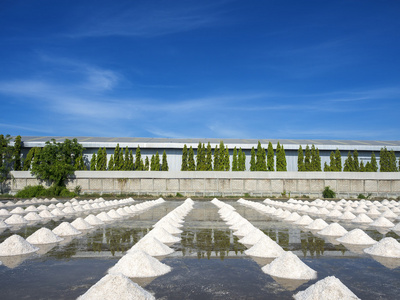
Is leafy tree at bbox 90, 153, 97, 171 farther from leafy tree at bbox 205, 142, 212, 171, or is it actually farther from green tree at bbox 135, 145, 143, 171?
leafy tree at bbox 205, 142, 212, 171

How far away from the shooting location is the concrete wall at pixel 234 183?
106 feet

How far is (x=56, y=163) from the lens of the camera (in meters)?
32.4

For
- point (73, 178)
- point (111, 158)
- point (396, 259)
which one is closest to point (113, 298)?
point (396, 259)

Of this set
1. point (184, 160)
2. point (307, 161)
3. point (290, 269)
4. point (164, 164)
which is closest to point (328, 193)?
point (307, 161)

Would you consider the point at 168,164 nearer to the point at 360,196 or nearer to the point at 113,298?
the point at 360,196

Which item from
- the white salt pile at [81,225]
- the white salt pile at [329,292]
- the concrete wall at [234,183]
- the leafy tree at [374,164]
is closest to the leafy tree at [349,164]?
the leafy tree at [374,164]

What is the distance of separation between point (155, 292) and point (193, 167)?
31358 mm

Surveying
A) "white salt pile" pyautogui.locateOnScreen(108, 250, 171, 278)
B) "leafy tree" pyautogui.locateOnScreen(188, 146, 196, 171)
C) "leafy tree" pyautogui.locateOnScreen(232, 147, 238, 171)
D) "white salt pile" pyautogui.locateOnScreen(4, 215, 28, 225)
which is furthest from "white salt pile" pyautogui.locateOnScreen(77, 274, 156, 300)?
"leafy tree" pyautogui.locateOnScreen(232, 147, 238, 171)

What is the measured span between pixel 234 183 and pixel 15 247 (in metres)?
25.3

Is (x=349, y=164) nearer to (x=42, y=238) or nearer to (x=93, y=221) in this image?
(x=93, y=221)

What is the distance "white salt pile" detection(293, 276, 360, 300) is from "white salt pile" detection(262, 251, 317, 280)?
4.05ft

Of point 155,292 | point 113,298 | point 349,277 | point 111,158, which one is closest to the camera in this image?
point 113,298

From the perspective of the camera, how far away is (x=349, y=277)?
21.4 ft

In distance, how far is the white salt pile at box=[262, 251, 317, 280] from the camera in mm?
6422
